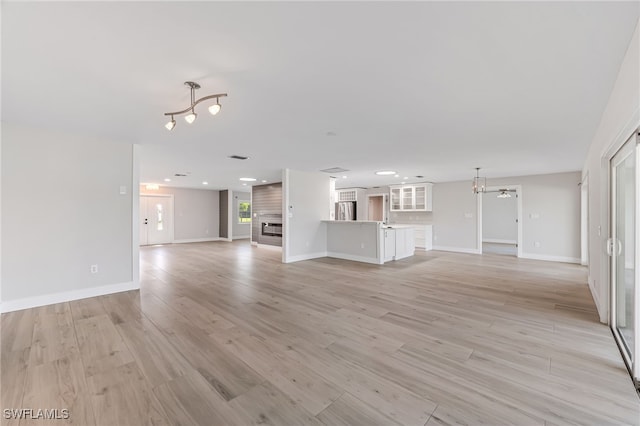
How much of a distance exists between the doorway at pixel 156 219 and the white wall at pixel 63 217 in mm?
6950

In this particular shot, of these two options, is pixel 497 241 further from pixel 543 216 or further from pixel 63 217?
pixel 63 217

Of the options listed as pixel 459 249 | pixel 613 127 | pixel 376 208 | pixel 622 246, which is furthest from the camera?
pixel 376 208

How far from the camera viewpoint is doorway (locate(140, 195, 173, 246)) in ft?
34.2

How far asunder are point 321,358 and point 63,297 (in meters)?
3.96

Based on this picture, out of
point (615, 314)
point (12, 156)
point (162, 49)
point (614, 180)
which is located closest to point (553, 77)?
point (614, 180)

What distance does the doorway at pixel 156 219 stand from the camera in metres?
10.4

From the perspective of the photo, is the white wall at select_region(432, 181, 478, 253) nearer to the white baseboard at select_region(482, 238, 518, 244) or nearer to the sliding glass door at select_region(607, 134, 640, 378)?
the white baseboard at select_region(482, 238, 518, 244)

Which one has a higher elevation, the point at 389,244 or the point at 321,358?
the point at 389,244

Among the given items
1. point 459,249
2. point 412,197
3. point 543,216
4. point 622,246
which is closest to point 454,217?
point 459,249

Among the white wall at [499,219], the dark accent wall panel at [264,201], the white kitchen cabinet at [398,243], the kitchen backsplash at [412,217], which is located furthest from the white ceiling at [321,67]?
the white wall at [499,219]

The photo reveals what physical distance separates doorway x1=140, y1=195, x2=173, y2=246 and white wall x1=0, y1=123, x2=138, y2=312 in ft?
22.8

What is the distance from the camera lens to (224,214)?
12227mm

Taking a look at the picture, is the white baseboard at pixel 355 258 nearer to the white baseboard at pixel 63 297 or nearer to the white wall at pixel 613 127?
the white wall at pixel 613 127

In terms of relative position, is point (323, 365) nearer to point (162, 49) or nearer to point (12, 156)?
point (162, 49)
